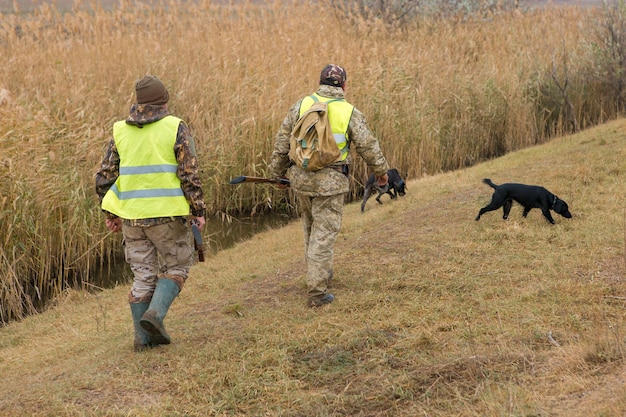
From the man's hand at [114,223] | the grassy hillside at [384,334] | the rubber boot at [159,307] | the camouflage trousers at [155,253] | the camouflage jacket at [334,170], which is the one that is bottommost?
the grassy hillside at [384,334]

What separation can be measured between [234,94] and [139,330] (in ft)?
22.6

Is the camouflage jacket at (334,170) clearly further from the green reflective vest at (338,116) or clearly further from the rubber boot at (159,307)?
the rubber boot at (159,307)

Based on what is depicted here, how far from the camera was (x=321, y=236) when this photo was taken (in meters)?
6.14

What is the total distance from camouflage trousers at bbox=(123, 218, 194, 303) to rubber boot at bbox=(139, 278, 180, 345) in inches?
2.7

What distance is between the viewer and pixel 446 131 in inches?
523

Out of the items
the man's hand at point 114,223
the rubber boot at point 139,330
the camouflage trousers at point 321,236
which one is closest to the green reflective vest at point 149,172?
the man's hand at point 114,223

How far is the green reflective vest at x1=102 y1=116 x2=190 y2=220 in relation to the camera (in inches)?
202

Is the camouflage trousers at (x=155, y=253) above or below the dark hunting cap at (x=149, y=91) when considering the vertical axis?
below

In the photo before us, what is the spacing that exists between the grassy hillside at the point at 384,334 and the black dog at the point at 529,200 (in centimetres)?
16

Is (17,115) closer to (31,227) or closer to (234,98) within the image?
(31,227)

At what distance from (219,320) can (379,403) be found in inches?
86.5

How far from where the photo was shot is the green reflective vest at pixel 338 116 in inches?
235

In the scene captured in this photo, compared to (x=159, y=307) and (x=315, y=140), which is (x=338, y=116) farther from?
(x=159, y=307)

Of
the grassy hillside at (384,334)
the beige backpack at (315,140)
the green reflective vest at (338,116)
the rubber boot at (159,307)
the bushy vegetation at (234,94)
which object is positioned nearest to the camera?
the grassy hillside at (384,334)
